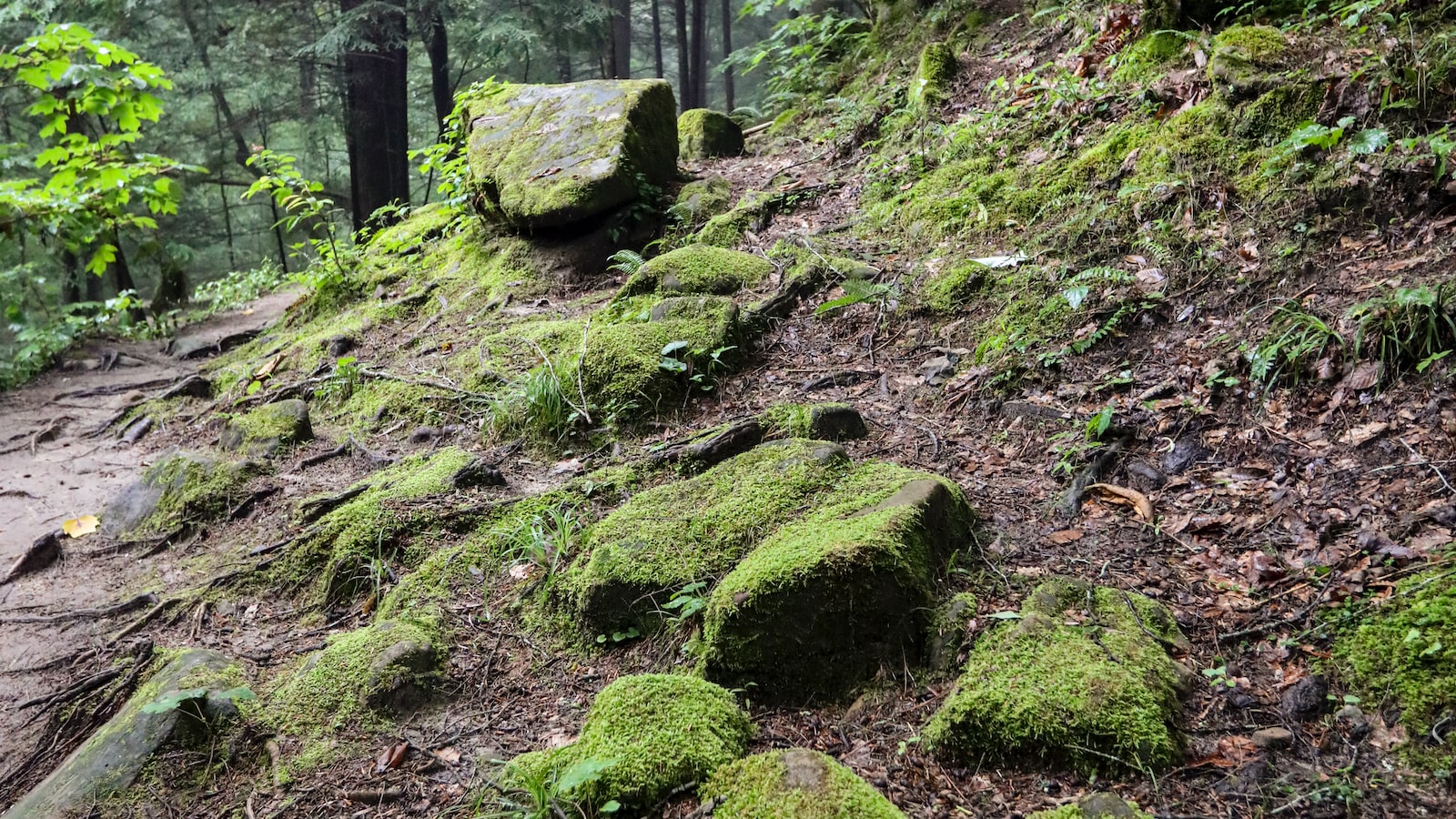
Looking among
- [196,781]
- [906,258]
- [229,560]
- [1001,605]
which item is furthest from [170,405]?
[1001,605]

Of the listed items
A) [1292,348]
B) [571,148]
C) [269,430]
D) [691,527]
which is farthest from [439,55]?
[1292,348]

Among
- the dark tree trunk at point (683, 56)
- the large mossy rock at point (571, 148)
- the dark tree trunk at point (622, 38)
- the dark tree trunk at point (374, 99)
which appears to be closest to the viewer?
the large mossy rock at point (571, 148)

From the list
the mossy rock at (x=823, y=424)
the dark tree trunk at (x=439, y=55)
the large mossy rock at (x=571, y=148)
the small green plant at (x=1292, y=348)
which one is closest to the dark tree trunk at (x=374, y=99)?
the dark tree trunk at (x=439, y=55)

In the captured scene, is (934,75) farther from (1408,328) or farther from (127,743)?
(127,743)

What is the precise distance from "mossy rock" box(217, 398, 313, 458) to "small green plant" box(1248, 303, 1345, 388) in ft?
19.1

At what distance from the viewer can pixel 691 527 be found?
3312 millimetres

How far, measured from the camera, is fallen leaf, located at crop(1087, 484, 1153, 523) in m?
3.09

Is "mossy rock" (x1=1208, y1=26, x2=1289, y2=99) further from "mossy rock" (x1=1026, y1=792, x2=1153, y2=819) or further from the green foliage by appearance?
the green foliage

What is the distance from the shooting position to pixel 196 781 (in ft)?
8.93

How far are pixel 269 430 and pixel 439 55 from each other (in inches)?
413

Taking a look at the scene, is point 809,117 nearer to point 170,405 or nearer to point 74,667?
point 170,405

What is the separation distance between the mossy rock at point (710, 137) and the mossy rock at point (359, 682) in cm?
753

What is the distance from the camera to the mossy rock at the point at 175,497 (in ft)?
16.0

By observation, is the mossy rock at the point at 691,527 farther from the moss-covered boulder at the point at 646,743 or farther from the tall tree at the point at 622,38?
the tall tree at the point at 622,38
